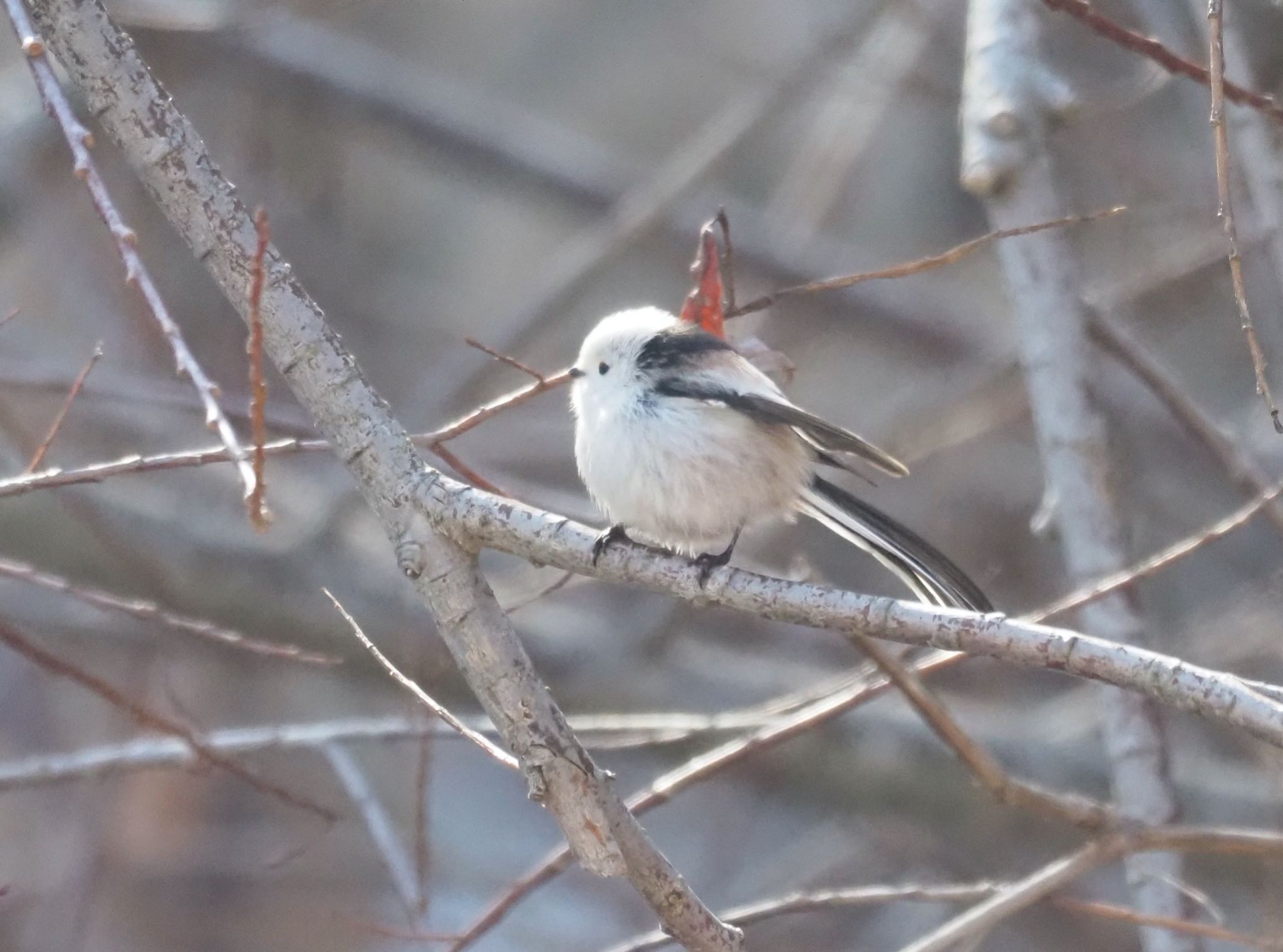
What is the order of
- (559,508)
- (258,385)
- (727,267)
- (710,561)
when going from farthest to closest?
(559,508) < (727,267) < (710,561) < (258,385)

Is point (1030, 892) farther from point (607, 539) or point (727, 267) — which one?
point (727, 267)

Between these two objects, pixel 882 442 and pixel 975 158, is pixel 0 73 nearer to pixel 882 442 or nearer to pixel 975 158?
pixel 882 442

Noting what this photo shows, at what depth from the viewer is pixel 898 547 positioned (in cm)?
160

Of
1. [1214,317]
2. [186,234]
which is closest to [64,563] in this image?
[186,234]

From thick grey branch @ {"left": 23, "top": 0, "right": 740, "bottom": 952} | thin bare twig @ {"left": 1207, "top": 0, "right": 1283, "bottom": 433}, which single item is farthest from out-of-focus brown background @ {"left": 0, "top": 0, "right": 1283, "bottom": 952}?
thin bare twig @ {"left": 1207, "top": 0, "right": 1283, "bottom": 433}

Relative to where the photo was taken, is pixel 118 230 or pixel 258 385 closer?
pixel 258 385

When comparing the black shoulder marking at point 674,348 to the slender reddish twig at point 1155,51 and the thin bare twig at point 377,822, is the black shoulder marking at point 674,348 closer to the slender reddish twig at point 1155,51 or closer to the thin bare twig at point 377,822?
the slender reddish twig at point 1155,51

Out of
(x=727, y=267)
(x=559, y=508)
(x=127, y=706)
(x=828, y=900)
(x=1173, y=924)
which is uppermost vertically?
(x=559, y=508)

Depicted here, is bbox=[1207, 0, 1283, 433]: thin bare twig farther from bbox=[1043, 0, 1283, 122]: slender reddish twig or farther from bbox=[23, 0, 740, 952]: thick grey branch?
bbox=[23, 0, 740, 952]: thick grey branch

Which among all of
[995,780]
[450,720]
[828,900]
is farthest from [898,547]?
[450,720]

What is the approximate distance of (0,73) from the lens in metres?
4.50

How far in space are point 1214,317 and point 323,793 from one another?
11.4 feet

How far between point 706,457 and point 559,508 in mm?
1102

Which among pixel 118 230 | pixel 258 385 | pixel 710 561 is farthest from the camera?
pixel 710 561
